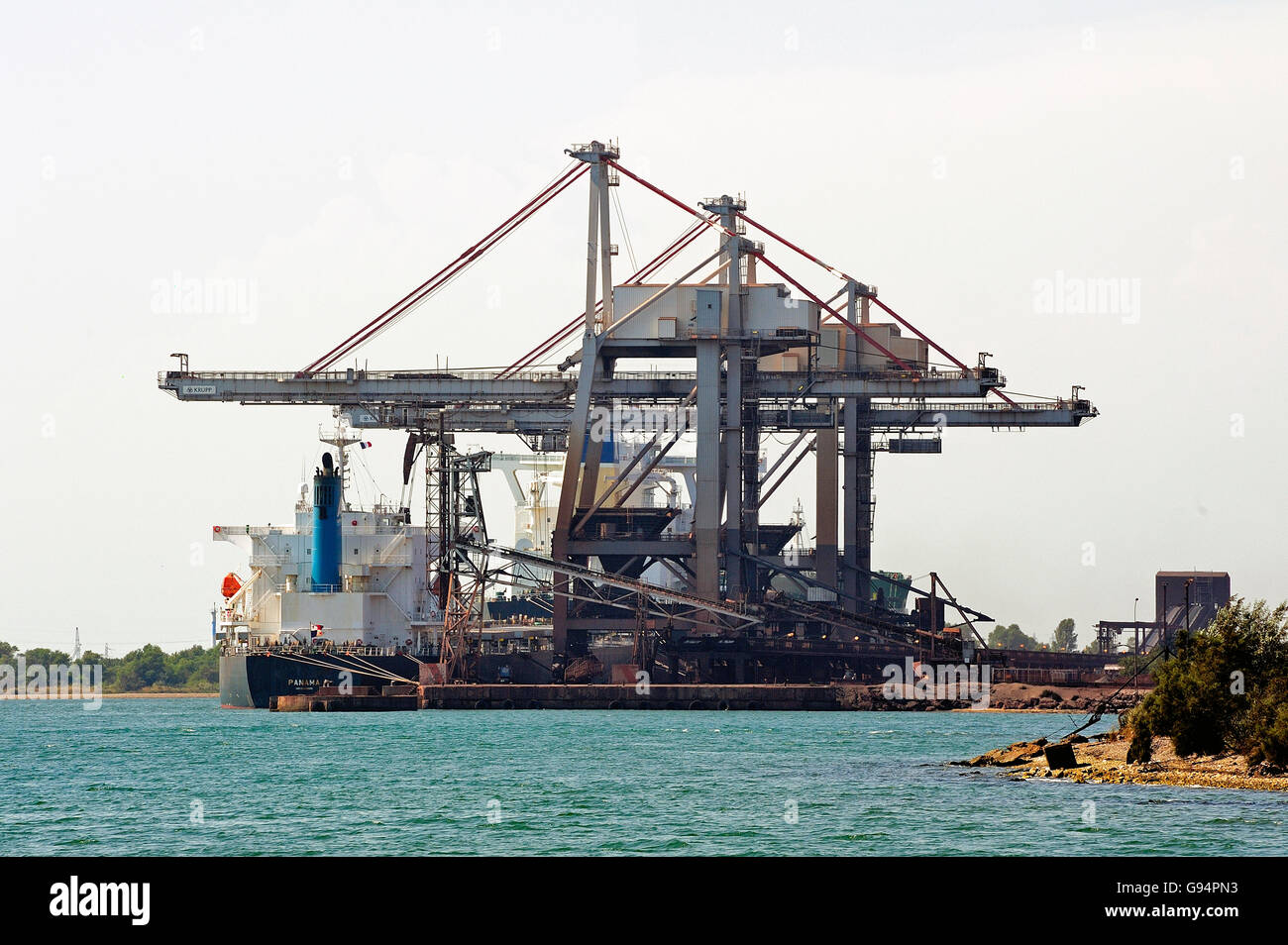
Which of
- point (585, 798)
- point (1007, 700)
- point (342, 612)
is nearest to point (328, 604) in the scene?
point (342, 612)

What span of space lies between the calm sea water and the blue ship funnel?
23.1 metres

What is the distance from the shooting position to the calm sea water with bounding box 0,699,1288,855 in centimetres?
3206

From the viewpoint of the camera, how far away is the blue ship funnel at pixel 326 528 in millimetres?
92562

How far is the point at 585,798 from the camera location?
136ft

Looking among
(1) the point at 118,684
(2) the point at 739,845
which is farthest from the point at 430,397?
(1) the point at 118,684

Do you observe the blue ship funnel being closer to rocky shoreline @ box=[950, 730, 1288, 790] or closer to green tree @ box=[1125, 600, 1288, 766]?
rocky shoreline @ box=[950, 730, 1288, 790]

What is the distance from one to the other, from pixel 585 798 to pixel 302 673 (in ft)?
180

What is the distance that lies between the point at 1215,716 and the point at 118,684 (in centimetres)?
15561

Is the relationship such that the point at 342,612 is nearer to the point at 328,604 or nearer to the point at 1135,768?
the point at 328,604

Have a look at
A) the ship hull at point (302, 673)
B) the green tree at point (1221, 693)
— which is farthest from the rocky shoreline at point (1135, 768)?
the ship hull at point (302, 673)

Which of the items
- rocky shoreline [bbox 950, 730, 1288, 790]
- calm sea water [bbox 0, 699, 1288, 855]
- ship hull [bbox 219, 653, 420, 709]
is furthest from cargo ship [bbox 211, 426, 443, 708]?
rocky shoreline [bbox 950, 730, 1288, 790]

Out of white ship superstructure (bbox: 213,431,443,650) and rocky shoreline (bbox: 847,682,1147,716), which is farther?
white ship superstructure (bbox: 213,431,443,650)

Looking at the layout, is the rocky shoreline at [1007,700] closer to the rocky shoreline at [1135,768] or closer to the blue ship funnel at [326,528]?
the blue ship funnel at [326,528]
